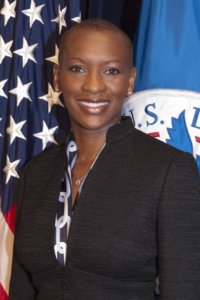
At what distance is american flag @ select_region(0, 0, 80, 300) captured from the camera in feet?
5.55

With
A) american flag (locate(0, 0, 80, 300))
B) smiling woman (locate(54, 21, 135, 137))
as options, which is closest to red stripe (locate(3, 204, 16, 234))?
american flag (locate(0, 0, 80, 300))

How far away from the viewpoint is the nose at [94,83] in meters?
1.08

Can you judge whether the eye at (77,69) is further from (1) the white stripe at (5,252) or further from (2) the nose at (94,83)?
(1) the white stripe at (5,252)

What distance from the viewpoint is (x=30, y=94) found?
1.71 m

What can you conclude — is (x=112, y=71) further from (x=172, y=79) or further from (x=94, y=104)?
(x=172, y=79)

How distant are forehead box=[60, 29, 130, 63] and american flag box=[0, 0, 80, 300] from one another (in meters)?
0.57

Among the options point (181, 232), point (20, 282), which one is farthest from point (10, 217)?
point (181, 232)

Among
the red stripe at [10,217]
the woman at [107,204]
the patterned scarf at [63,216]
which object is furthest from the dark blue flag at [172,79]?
the red stripe at [10,217]

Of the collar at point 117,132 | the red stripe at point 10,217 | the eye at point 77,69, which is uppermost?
the eye at point 77,69

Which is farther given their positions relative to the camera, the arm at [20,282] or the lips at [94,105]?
the arm at [20,282]

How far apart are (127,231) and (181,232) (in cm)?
11

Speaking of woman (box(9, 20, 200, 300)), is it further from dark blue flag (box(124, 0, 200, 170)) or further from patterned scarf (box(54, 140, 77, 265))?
dark blue flag (box(124, 0, 200, 170))

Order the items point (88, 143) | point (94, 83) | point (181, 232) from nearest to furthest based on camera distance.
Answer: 1. point (181, 232)
2. point (94, 83)
3. point (88, 143)

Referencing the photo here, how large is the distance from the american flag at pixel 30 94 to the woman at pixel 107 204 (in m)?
0.48
